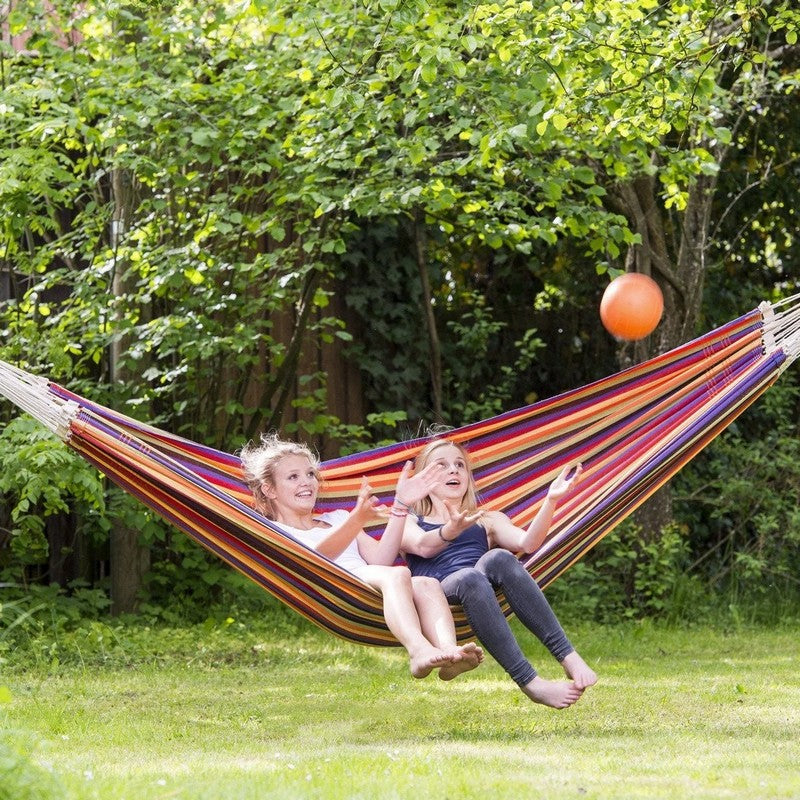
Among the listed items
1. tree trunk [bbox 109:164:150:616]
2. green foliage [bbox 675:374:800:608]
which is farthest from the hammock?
green foliage [bbox 675:374:800:608]

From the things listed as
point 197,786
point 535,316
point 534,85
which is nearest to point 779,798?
point 197,786

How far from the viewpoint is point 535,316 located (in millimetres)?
5812

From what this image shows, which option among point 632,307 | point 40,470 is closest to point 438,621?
point 632,307

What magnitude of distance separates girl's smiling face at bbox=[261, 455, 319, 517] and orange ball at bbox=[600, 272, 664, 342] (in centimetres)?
101

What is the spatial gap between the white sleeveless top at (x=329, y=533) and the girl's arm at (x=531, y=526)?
0.32 m

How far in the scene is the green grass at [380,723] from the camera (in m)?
2.16

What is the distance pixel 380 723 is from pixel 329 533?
0.45m

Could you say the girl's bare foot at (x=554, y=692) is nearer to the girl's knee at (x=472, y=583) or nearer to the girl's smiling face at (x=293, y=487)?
the girl's knee at (x=472, y=583)

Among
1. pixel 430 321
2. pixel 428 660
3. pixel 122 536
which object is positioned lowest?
pixel 122 536

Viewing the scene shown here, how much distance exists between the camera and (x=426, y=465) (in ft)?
10.5

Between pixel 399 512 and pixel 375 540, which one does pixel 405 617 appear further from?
pixel 375 540

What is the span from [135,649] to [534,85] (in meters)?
2.12

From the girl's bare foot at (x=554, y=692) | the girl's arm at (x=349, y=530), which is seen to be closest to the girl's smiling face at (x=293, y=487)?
the girl's arm at (x=349, y=530)

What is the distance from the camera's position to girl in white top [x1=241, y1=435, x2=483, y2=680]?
2.67 metres
